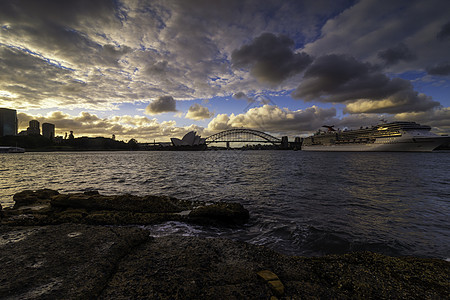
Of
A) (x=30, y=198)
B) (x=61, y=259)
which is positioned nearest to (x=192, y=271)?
(x=61, y=259)

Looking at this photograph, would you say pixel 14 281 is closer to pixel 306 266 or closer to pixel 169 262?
pixel 169 262

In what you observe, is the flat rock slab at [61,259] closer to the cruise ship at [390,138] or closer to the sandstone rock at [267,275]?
the sandstone rock at [267,275]

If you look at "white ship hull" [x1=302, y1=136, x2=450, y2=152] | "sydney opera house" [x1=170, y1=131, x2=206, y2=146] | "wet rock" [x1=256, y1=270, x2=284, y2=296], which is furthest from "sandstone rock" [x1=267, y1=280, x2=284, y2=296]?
"sydney opera house" [x1=170, y1=131, x2=206, y2=146]

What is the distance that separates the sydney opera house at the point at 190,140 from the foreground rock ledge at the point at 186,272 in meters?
174

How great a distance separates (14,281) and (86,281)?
1087 mm

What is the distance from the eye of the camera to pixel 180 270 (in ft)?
11.7

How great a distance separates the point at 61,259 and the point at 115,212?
4476mm

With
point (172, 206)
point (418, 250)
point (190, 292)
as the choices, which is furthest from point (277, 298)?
point (172, 206)

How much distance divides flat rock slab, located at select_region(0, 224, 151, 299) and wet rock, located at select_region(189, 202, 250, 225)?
2.84 meters

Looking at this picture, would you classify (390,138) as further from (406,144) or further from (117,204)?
(117,204)

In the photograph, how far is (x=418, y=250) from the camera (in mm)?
5566

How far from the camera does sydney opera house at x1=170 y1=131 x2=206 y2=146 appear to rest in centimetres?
17738

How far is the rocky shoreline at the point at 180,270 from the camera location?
9.75ft

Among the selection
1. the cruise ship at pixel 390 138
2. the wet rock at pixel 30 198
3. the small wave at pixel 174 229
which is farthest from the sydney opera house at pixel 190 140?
the small wave at pixel 174 229
